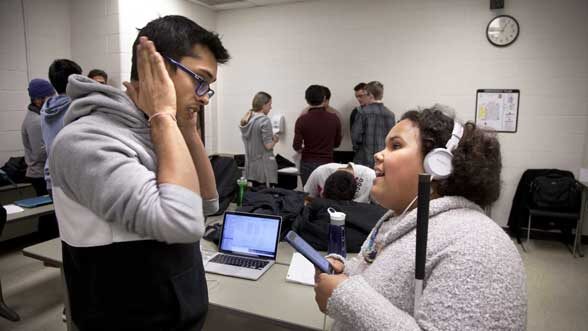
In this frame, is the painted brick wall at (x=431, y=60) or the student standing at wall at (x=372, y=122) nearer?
the painted brick wall at (x=431, y=60)

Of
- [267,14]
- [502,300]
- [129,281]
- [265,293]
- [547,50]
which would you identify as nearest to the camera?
[502,300]

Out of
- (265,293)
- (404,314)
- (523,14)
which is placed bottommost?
(265,293)

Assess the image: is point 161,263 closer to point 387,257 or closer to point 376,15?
point 387,257

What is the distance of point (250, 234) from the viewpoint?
192 centimetres

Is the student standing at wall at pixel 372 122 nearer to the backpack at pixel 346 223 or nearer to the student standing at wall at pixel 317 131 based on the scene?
the student standing at wall at pixel 317 131

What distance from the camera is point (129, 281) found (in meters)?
0.82

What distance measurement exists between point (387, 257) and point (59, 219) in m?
0.76

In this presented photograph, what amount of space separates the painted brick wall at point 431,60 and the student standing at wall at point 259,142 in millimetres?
997

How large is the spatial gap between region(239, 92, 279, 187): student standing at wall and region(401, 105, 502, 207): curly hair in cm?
351

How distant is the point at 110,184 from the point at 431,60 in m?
4.55

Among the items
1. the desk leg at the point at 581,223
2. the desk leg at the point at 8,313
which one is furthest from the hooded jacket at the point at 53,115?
Result: the desk leg at the point at 581,223

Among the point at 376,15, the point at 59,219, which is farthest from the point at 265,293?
the point at 376,15

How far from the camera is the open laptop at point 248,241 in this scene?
1844 mm

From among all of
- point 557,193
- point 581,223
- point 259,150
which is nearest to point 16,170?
point 259,150
